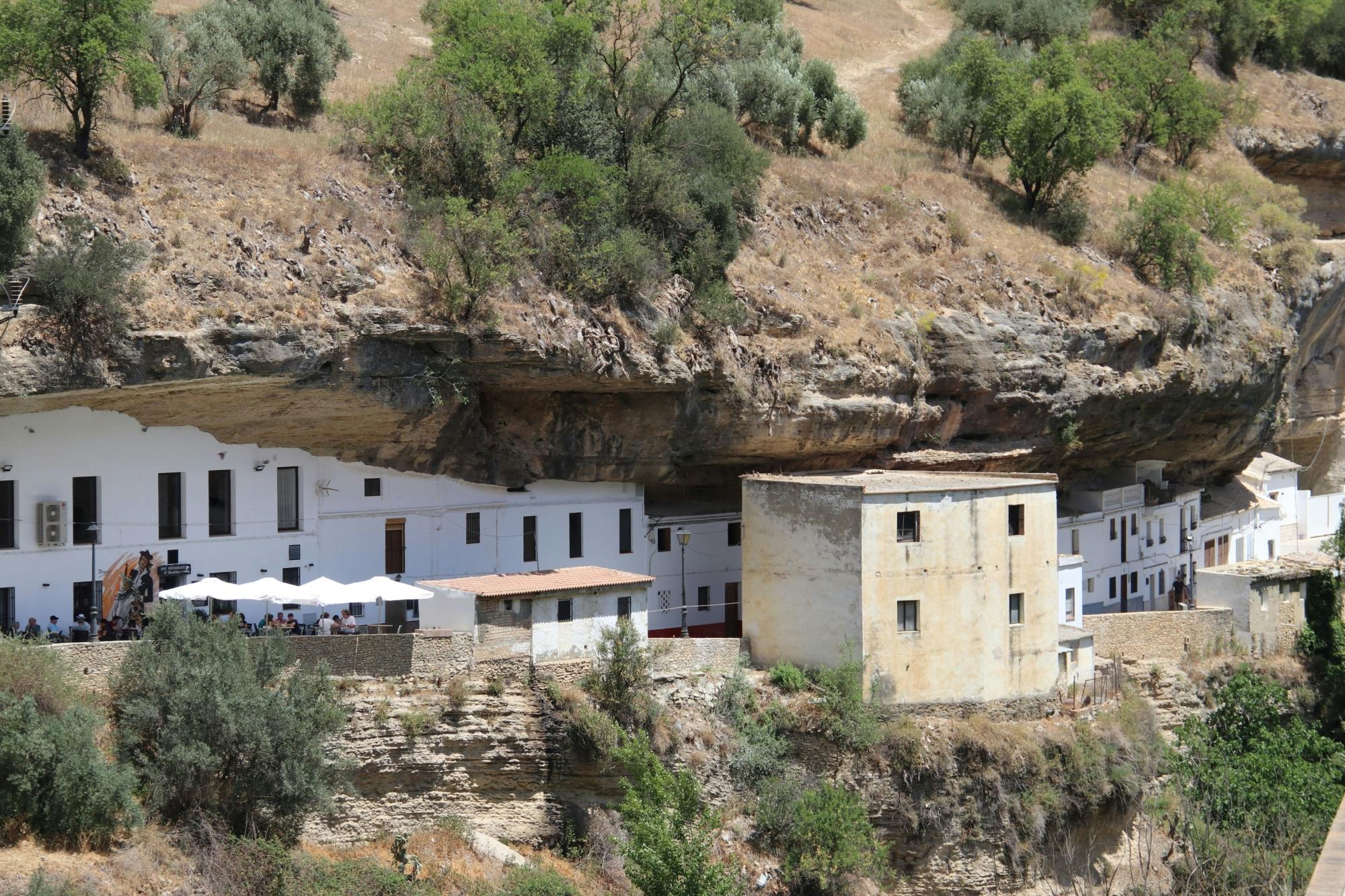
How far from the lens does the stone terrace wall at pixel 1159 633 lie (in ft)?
127

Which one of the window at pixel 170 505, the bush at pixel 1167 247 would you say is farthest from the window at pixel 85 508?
the bush at pixel 1167 247

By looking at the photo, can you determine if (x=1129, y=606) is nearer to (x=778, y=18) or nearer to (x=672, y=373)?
(x=672, y=373)

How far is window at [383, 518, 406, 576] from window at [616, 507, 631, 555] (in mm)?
5207

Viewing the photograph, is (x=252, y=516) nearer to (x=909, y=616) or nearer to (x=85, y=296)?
(x=85, y=296)

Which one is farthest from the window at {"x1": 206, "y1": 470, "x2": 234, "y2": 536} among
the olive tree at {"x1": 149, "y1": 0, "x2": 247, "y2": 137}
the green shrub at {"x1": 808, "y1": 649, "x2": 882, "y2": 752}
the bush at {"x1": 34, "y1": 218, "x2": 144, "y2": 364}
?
the green shrub at {"x1": 808, "y1": 649, "x2": 882, "y2": 752}

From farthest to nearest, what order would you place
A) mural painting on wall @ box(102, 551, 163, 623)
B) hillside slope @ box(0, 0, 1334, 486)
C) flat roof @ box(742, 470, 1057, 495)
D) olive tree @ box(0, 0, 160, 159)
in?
1. flat roof @ box(742, 470, 1057, 495)
2. mural painting on wall @ box(102, 551, 163, 623)
3. olive tree @ box(0, 0, 160, 159)
4. hillside slope @ box(0, 0, 1334, 486)

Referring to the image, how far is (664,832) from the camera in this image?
28.1 m

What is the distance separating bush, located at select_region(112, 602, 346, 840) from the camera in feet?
86.4

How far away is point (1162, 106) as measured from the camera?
56594 mm

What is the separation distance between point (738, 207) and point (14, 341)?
18.7m

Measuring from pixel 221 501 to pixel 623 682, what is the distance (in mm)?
8762

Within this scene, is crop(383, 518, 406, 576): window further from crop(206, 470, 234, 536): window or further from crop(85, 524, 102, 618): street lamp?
crop(85, 524, 102, 618): street lamp

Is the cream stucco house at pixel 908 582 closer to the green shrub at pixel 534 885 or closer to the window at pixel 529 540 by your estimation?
the window at pixel 529 540

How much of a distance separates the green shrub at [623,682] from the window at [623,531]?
581 cm
